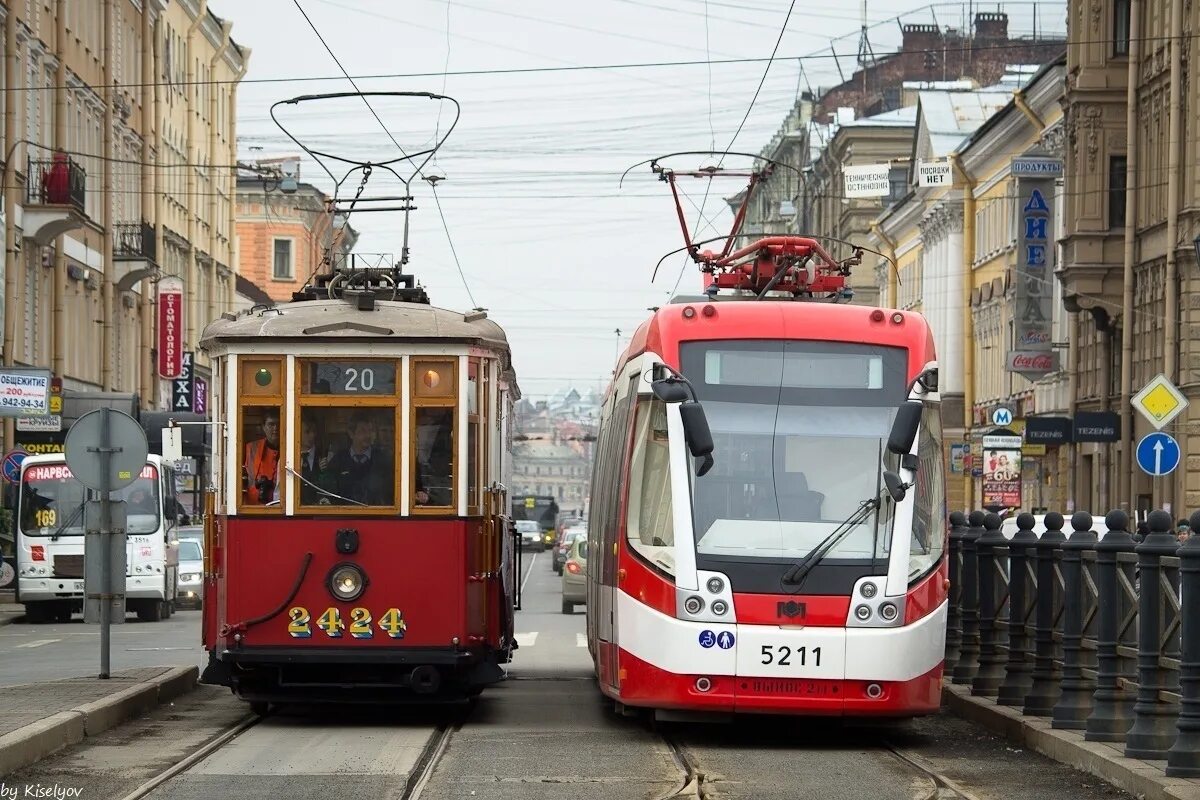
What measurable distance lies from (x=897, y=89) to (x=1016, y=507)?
56.1 m

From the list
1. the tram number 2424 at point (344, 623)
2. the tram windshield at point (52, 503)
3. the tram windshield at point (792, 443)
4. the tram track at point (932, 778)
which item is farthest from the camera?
the tram windshield at point (52, 503)

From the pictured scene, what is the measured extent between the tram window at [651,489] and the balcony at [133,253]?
43762mm

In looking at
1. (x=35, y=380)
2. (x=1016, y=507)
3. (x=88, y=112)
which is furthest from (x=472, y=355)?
(x=88, y=112)

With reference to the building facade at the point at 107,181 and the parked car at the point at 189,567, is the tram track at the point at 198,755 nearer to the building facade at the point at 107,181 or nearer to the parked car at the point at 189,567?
the building facade at the point at 107,181

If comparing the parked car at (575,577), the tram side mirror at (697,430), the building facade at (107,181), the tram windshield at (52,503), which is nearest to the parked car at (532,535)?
the building facade at (107,181)

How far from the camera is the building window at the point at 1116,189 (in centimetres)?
4934

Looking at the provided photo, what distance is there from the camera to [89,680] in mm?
17766

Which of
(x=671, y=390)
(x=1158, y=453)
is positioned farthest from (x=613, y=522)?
(x=1158, y=453)

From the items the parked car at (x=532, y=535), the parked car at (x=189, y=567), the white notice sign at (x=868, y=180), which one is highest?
the white notice sign at (x=868, y=180)

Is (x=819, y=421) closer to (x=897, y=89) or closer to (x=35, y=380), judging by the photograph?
(x=35, y=380)

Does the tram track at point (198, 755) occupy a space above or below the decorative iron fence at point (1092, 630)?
below

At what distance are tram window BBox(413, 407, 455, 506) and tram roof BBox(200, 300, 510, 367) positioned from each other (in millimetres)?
532

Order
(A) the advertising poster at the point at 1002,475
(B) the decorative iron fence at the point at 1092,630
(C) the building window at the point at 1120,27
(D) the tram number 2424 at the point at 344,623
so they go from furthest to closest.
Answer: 1. (C) the building window at the point at 1120,27
2. (A) the advertising poster at the point at 1002,475
3. (D) the tram number 2424 at the point at 344,623
4. (B) the decorative iron fence at the point at 1092,630

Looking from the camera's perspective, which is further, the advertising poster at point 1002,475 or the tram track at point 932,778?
the advertising poster at point 1002,475
